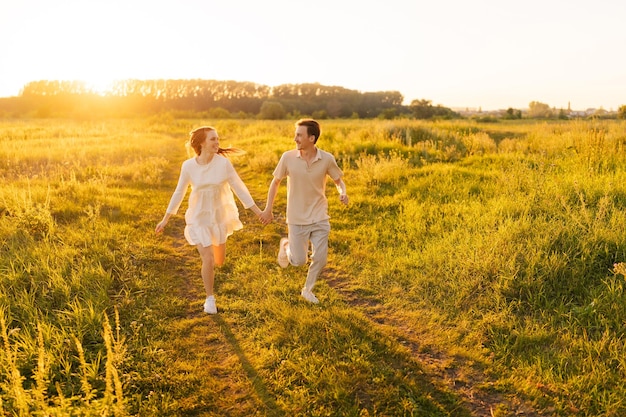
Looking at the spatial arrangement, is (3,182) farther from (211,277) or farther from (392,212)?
(392,212)

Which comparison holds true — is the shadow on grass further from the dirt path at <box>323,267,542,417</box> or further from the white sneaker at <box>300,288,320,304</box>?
the dirt path at <box>323,267,542,417</box>

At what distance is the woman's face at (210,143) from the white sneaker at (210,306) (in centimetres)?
181

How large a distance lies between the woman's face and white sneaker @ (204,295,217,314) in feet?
5.93

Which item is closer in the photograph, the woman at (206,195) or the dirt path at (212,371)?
the dirt path at (212,371)

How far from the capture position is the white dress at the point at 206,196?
5.03 metres

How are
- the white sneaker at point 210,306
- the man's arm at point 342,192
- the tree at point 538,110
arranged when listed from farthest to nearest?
the tree at point 538,110, the white sneaker at point 210,306, the man's arm at point 342,192

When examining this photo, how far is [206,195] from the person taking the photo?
508 centimetres

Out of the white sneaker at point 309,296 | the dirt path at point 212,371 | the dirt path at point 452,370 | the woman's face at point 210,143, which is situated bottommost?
the dirt path at point 212,371

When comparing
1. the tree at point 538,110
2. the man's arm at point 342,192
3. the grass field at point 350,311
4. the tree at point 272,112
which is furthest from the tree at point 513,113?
the man's arm at point 342,192

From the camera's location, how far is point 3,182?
1055 centimetres

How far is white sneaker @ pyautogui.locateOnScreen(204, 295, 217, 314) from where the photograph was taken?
5.19m

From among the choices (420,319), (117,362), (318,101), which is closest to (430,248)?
(420,319)

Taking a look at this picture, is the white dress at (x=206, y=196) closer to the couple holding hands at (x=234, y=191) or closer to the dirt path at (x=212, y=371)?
the couple holding hands at (x=234, y=191)

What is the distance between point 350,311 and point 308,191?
154 centimetres
